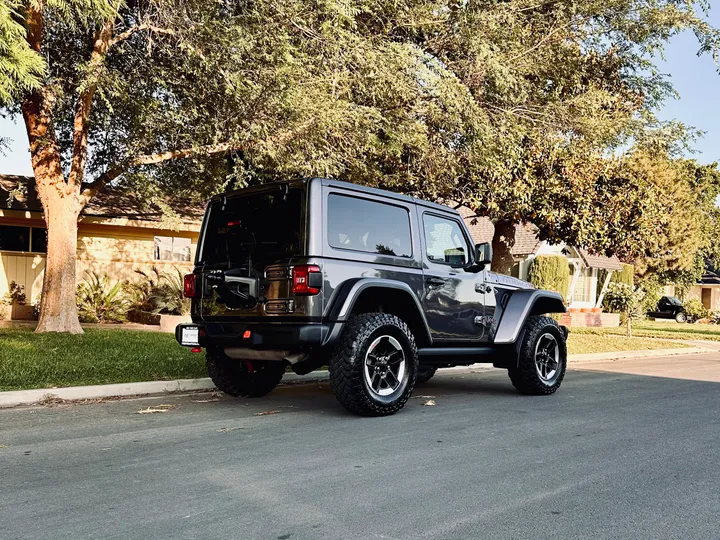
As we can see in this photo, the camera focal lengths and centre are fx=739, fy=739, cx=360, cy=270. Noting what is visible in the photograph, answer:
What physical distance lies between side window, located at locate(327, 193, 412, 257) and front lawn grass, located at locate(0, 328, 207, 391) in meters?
3.63

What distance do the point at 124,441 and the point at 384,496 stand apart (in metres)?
2.59

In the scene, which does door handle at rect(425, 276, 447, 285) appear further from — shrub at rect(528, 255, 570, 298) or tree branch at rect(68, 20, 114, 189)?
shrub at rect(528, 255, 570, 298)

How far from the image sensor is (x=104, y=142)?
17.1m

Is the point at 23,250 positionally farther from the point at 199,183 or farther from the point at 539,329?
the point at 539,329

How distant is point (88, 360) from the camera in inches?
421

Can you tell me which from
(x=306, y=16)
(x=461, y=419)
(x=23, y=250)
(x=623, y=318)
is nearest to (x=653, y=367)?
(x=461, y=419)

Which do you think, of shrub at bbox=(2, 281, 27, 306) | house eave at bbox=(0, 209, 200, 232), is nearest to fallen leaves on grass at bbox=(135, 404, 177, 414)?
house eave at bbox=(0, 209, 200, 232)

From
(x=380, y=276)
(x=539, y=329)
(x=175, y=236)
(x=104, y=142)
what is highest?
(x=104, y=142)

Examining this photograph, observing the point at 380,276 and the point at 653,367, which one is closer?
the point at 380,276

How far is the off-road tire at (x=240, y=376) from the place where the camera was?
828 centimetres

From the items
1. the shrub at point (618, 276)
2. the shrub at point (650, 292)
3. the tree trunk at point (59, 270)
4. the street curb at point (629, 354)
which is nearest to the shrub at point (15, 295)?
the tree trunk at point (59, 270)

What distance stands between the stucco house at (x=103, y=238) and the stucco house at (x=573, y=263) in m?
14.6

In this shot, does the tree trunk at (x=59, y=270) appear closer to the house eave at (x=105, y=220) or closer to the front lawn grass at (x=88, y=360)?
the front lawn grass at (x=88, y=360)

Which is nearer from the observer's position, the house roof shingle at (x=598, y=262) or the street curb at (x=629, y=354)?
the street curb at (x=629, y=354)
